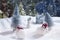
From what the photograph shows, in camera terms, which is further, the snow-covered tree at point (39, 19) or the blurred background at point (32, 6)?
the blurred background at point (32, 6)

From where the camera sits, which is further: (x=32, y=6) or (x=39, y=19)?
(x=32, y=6)

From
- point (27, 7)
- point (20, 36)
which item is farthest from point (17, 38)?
point (27, 7)

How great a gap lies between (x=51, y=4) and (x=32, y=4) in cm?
34

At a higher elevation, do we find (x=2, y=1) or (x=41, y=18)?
(x=2, y=1)

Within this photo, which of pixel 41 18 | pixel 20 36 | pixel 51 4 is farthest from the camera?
pixel 51 4

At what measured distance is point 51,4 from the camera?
2.54 metres

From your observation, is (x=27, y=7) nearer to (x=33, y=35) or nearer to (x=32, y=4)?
(x=32, y=4)

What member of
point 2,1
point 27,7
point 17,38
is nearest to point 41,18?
point 17,38

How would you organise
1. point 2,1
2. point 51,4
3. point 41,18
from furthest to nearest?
1. point 51,4
2. point 2,1
3. point 41,18

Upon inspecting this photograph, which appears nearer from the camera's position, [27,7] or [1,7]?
[1,7]

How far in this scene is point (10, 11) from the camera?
2406 mm

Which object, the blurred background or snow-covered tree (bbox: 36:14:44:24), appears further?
the blurred background

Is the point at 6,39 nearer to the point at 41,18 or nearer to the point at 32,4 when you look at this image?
the point at 41,18

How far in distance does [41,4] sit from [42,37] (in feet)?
5.77
